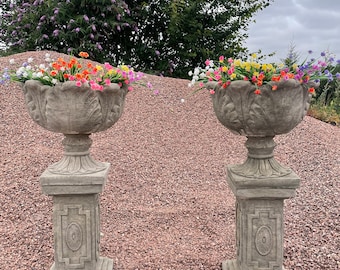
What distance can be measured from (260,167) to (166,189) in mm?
2060

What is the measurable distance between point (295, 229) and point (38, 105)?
8.40ft

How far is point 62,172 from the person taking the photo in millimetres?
2428

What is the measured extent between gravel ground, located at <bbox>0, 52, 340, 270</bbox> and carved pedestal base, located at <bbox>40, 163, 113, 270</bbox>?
537 millimetres

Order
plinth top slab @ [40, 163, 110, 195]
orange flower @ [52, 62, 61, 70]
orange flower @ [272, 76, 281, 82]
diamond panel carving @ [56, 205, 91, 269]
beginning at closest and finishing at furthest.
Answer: orange flower @ [272, 76, 281, 82], orange flower @ [52, 62, 61, 70], plinth top slab @ [40, 163, 110, 195], diamond panel carving @ [56, 205, 91, 269]

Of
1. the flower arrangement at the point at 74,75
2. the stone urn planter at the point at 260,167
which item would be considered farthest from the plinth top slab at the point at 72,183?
the stone urn planter at the point at 260,167

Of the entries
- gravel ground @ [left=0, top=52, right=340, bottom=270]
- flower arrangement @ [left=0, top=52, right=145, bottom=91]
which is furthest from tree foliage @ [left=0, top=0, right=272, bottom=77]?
flower arrangement @ [left=0, top=52, right=145, bottom=91]

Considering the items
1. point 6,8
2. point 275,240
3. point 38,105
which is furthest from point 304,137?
point 6,8

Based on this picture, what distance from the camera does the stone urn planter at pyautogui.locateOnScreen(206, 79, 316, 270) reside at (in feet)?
7.32

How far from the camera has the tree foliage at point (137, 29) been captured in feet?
29.8

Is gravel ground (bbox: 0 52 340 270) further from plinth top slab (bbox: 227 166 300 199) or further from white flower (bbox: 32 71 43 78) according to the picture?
white flower (bbox: 32 71 43 78)

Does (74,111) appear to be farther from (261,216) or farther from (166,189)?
(166,189)

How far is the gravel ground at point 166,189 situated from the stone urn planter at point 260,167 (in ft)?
1.78

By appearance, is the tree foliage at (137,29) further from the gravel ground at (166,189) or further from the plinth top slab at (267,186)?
the plinth top slab at (267,186)

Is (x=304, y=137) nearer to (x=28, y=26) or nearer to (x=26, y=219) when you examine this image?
(x=26, y=219)
